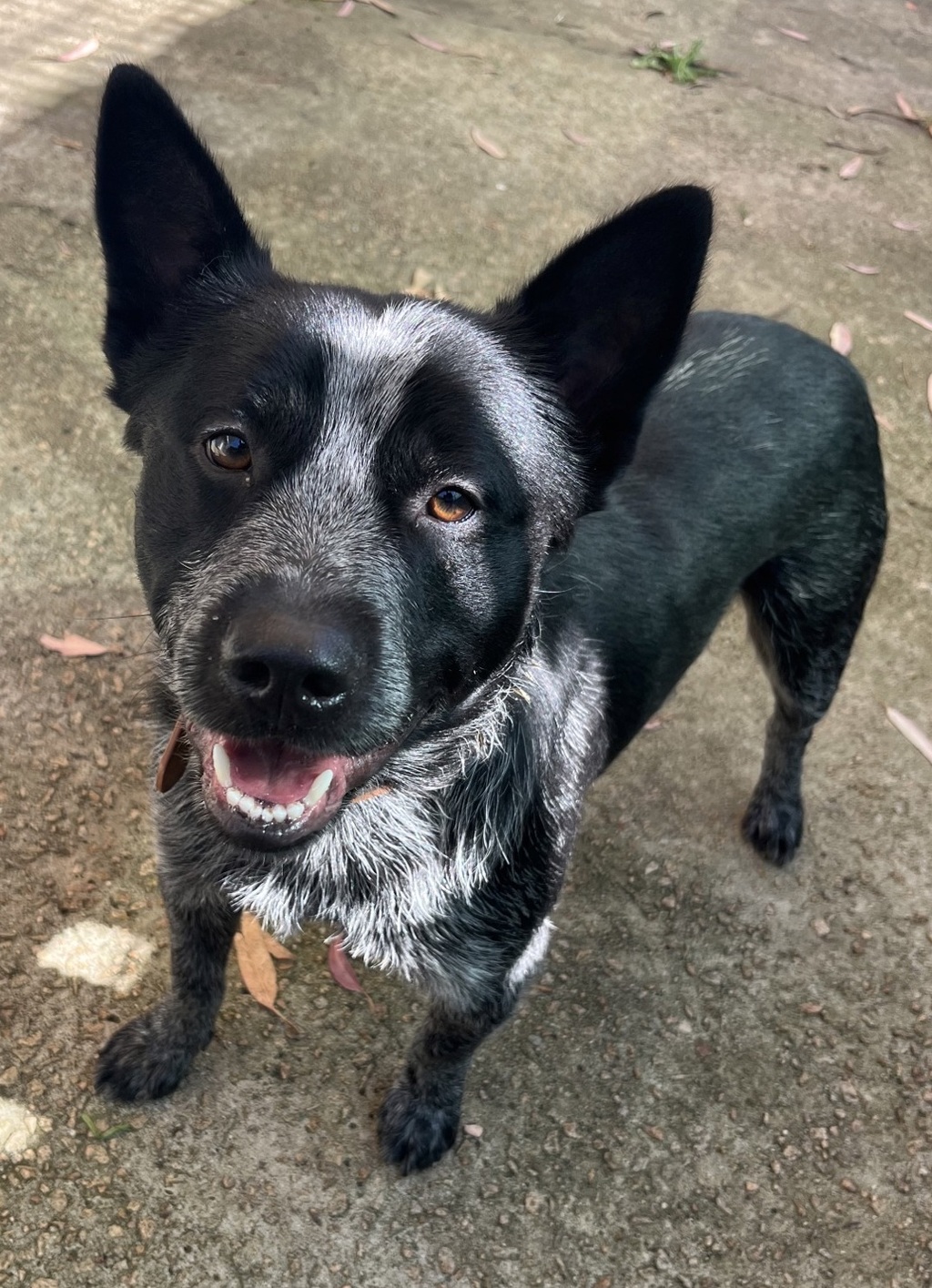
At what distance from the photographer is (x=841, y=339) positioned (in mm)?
5438

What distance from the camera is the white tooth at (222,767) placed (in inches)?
80.3

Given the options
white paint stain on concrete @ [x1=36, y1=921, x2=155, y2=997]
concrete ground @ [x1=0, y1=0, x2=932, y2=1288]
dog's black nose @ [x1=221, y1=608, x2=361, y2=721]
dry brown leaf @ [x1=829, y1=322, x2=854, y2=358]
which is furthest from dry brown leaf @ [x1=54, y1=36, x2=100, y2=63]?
dog's black nose @ [x1=221, y1=608, x2=361, y2=721]

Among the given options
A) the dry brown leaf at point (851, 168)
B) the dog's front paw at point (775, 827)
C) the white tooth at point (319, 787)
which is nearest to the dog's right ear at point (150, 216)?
the white tooth at point (319, 787)

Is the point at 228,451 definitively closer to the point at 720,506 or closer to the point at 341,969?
the point at 720,506

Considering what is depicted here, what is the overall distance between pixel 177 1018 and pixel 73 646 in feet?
4.45

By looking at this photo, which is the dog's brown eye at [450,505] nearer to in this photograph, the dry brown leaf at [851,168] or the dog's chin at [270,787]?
the dog's chin at [270,787]

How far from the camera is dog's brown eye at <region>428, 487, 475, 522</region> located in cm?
207

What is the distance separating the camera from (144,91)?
206 centimetres

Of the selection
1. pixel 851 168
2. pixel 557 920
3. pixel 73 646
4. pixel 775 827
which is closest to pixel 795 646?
pixel 775 827

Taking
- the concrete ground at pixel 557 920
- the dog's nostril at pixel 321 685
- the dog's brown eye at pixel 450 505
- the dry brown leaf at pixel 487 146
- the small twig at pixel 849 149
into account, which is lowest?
the concrete ground at pixel 557 920

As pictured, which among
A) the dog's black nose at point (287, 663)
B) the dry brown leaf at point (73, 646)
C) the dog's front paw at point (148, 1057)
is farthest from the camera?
the dry brown leaf at point (73, 646)

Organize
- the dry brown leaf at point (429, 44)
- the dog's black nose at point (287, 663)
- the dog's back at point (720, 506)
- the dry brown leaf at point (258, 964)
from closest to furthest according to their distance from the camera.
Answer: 1. the dog's black nose at point (287, 663)
2. the dog's back at point (720, 506)
3. the dry brown leaf at point (258, 964)
4. the dry brown leaf at point (429, 44)

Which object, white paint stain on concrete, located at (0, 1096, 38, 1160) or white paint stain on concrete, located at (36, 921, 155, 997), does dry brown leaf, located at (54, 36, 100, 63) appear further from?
white paint stain on concrete, located at (0, 1096, 38, 1160)

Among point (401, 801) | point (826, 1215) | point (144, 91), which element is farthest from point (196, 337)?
point (826, 1215)
